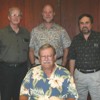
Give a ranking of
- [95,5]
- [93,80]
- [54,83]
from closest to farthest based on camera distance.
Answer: [54,83] < [93,80] < [95,5]

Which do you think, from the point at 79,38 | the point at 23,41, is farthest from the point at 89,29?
the point at 23,41

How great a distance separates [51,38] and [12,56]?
1.89 feet

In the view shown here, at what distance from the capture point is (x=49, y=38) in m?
3.45

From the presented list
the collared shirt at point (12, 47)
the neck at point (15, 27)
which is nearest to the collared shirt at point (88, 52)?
the collared shirt at point (12, 47)

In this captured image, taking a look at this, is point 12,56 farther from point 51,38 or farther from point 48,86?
point 48,86

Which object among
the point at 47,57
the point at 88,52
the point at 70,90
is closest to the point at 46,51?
the point at 47,57

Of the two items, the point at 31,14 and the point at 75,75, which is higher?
the point at 31,14

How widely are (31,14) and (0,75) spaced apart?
1277mm

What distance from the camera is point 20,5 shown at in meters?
4.23

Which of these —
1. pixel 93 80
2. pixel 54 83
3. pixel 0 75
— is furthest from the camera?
pixel 0 75

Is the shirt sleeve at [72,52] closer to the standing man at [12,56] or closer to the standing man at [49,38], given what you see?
the standing man at [49,38]

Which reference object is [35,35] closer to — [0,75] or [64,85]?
[0,75]

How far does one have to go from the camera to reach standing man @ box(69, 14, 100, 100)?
10.6 feet

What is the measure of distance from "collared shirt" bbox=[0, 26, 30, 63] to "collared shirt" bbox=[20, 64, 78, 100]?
94 centimetres
